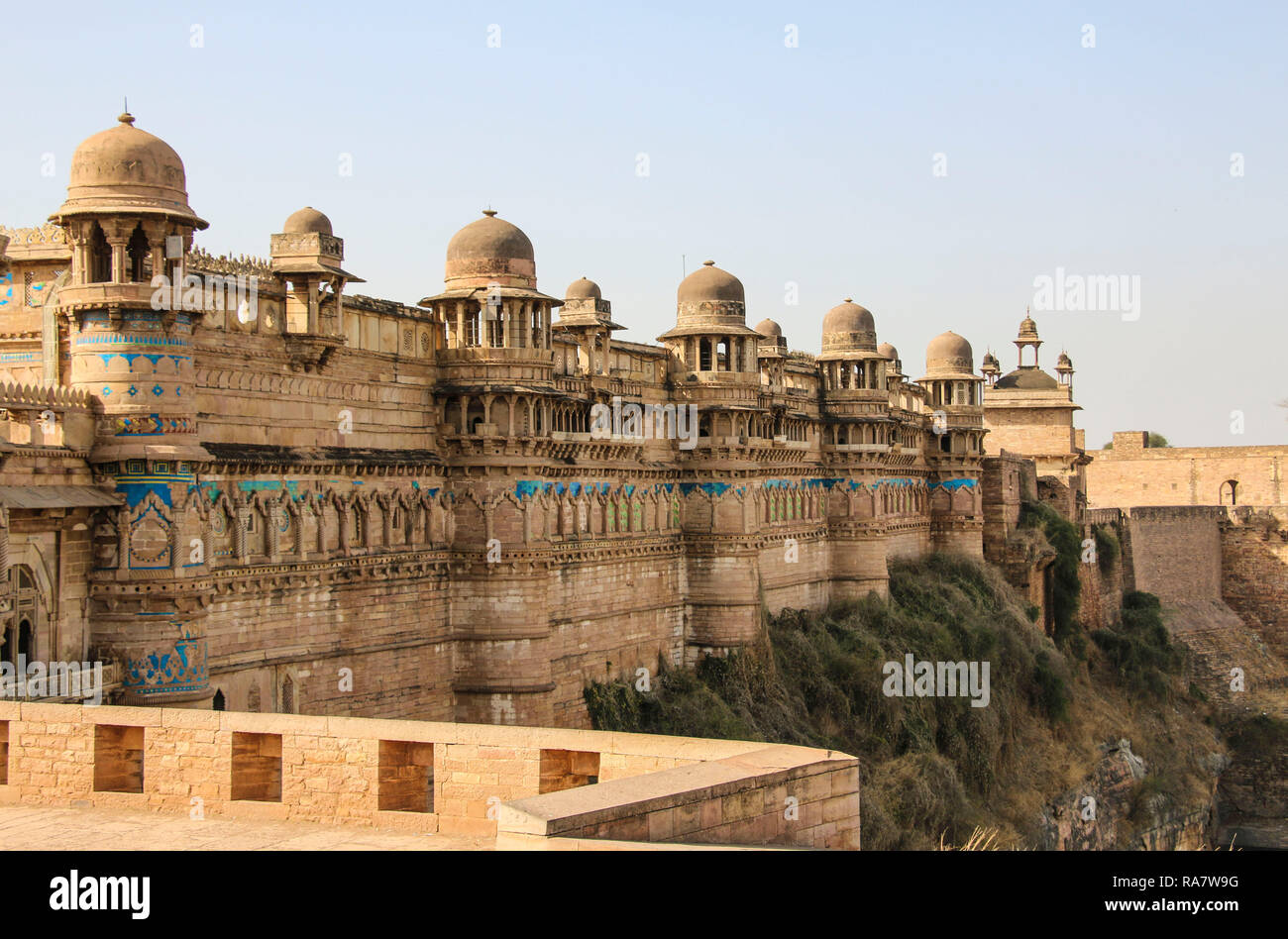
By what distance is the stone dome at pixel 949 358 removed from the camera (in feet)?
161

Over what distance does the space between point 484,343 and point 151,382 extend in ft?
25.1

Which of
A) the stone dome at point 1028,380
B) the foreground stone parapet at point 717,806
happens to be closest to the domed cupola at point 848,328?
the stone dome at point 1028,380

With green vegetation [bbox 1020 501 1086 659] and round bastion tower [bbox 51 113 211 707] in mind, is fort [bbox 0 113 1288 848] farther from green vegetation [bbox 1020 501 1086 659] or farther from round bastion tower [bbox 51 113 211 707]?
green vegetation [bbox 1020 501 1086 659]

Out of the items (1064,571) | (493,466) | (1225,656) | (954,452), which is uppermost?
(954,452)

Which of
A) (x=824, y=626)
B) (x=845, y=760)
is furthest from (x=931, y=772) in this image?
(x=845, y=760)

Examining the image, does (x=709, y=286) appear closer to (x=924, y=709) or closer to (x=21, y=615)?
(x=924, y=709)

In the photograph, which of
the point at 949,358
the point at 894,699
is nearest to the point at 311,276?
the point at 894,699

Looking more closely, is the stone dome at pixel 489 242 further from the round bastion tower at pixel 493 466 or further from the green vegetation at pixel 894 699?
the green vegetation at pixel 894 699

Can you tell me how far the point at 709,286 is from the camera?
1284 inches

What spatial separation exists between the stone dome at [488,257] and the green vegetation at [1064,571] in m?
32.2

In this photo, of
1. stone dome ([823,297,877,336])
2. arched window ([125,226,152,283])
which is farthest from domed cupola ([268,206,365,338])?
stone dome ([823,297,877,336])

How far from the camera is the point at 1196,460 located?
7438cm

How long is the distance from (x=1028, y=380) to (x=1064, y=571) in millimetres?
9868

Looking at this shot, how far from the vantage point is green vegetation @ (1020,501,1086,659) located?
53406 mm
